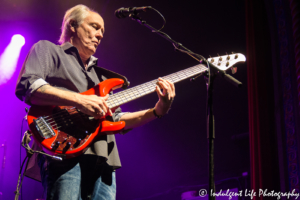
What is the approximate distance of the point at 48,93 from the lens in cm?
174

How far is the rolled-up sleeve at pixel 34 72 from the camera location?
5.82ft

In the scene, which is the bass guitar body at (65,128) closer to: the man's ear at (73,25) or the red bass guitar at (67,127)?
the red bass guitar at (67,127)

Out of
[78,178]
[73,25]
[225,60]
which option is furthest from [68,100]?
[225,60]

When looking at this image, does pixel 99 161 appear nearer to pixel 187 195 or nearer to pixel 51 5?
pixel 187 195

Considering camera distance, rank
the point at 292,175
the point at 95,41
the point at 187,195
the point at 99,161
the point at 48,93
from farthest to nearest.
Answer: the point at 187,195, the point at 292,175, the point at 95,41, the point at 99,161, the point at 48,93

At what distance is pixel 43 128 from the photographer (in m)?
1.71

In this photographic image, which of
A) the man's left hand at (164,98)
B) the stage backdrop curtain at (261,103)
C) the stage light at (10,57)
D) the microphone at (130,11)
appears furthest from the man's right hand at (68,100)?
the stage light at (10,57)

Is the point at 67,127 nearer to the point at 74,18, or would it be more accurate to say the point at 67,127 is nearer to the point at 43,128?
the point at 43,128

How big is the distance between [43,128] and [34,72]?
16.9 inches

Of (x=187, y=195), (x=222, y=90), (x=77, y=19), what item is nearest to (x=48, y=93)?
(x=77, y=19)

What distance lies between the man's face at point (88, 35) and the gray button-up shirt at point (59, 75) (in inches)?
7.0

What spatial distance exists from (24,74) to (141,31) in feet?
13.6

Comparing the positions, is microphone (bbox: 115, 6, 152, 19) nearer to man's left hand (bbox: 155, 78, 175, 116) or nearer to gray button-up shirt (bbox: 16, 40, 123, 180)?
gray button-up shirt (bbox: 16, 40, 123, 180)

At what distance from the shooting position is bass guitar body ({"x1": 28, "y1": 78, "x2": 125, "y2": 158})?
1.69 metres
